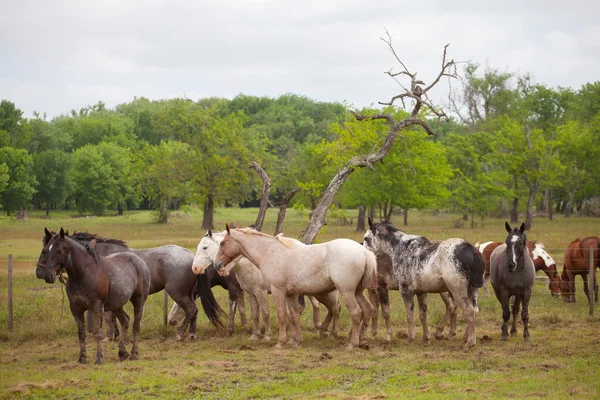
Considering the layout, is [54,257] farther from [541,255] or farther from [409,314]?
[541,255]

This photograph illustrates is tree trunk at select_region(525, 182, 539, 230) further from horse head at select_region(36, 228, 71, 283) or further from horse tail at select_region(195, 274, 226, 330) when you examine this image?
horse head at select_region(36, 228, 71, 283)

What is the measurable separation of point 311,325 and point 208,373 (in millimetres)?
4347

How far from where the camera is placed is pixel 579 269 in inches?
615

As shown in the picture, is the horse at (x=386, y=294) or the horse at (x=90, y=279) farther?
the horse at (x=386, y=294)

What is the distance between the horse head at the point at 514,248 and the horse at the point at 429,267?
24.7 inches

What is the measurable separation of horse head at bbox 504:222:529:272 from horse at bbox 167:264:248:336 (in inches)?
185

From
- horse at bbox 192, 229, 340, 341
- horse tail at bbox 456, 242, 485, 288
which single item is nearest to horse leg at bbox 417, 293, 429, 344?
horse tail at bbox 456, 242, 485, 288

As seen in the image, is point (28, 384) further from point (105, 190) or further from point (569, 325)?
point (105, 190)

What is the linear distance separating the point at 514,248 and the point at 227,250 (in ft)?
15.5

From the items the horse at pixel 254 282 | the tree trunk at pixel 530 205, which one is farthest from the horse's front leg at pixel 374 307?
the tree trunk at pixel 530 205

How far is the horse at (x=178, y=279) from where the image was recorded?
38.2 ft

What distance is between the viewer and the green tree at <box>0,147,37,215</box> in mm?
47537

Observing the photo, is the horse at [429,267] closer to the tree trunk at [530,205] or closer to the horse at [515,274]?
the horse at [515,274]

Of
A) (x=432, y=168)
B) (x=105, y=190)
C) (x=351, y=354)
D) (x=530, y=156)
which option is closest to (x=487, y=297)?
(x=351, y=354)
